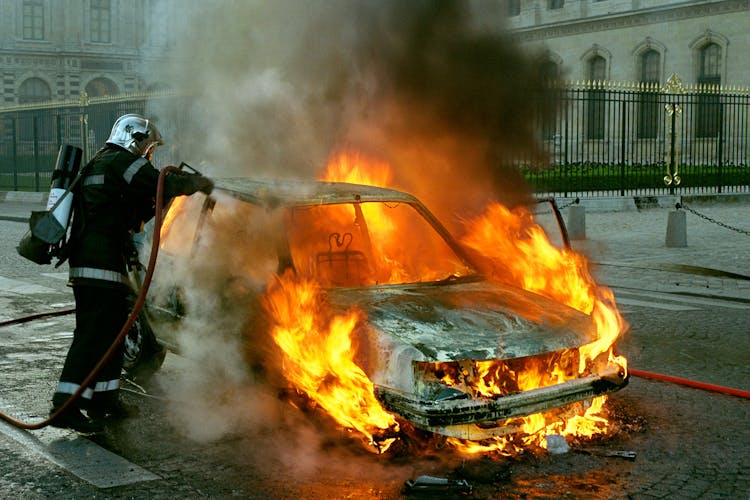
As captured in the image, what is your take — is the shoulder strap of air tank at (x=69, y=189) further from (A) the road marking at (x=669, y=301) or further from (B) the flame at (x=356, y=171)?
(A) the road marking at (x=669, y=301)

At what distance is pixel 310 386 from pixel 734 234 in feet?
43.3

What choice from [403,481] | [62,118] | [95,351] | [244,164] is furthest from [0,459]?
[62,118]

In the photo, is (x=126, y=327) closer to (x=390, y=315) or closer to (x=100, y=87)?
(x=390, y=315)

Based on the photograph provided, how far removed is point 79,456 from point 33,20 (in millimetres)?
41361

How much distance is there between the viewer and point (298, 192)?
5.55m

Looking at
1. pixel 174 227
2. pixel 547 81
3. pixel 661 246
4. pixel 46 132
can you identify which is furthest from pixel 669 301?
pixel 46 132

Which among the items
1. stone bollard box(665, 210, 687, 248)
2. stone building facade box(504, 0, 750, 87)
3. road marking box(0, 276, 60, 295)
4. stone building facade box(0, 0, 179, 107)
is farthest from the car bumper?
stone building facade box(0, 0, 179, 107)

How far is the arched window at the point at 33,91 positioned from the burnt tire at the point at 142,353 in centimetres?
4909

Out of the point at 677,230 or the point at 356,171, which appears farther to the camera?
the point at 677,230

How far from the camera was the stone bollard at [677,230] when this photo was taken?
14109mm

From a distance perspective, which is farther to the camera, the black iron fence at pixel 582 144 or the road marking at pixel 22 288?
the black iron fence at pixel 582 144

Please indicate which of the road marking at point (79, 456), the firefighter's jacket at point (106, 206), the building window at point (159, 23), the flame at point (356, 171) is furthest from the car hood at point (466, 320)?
the building window at point (159, 23)

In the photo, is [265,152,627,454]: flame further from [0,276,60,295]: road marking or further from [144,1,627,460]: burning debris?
[0,276,60,295]: road marking

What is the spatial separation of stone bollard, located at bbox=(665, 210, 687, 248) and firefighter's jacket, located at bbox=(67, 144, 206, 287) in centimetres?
1050
